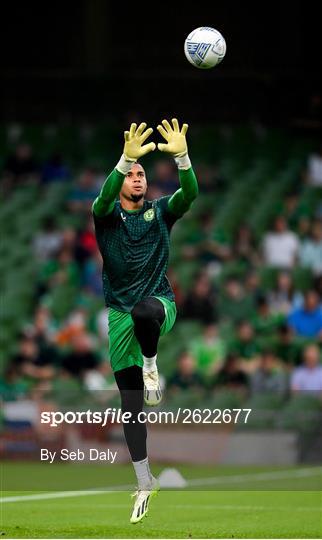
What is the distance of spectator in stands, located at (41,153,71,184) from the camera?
81.6 feet

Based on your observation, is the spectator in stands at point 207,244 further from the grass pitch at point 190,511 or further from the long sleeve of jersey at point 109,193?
the long sleeve of jersey at point 109,193

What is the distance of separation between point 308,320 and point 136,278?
899 cm

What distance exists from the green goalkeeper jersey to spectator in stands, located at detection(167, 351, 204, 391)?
7.64 metres

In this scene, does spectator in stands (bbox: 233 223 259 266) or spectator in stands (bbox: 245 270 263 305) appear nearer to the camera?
spectator in stands (bbox: 245 270 263 305)

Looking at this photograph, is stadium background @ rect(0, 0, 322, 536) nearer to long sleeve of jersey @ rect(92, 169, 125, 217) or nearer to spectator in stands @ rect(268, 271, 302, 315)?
spectator in stands @ rect(268, 271, 302, 315)

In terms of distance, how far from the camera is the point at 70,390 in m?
18.1

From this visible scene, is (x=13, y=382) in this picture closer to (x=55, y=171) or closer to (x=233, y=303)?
(x=233, y=303)

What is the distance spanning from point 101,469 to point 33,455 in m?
1.03

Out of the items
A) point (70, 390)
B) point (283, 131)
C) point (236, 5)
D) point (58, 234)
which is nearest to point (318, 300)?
point (70, 390)

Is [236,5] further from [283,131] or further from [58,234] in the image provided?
[58,234]

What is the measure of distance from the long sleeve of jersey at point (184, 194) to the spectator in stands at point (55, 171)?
14.4m

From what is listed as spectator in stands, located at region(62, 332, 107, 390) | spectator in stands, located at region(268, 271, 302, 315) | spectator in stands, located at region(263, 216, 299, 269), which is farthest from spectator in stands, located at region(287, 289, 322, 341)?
spectator in stands, located at region(62, 332, 107, 390)

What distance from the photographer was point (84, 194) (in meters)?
24.0

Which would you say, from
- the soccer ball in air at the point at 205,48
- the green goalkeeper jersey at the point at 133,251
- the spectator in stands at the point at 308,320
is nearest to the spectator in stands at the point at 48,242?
the spectator in stands at the point at 308,320
